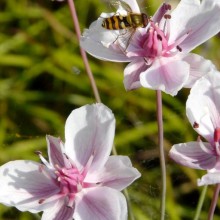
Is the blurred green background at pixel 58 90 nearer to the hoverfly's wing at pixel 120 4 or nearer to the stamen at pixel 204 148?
the hoverfly's wing at pixel 120 4

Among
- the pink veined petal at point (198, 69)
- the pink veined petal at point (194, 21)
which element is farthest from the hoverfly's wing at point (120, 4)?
the pink veined petal at point (198, 69)

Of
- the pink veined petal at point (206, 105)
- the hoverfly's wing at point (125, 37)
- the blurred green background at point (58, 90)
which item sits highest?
the hoverfly's wing at point (125, 37)

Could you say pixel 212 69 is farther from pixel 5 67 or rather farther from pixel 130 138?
pixel 5 67

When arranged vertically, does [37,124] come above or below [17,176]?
below

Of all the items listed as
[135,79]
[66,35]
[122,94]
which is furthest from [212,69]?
[66,35]

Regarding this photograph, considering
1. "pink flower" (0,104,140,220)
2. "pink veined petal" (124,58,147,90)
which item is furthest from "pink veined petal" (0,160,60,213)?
"pink veined petal" (124,58,147,90)
